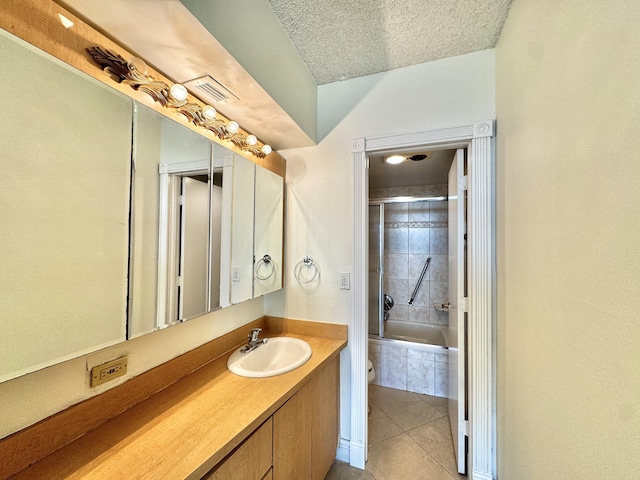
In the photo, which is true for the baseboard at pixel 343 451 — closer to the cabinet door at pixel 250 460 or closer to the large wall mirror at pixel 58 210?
the cabinet door at pixel 250 460

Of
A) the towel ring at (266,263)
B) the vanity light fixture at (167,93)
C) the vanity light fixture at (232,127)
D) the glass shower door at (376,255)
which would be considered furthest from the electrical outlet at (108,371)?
the glass shower door at (376,255)

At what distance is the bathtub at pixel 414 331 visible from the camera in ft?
10.2

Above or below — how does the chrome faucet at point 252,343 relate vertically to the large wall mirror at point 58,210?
below

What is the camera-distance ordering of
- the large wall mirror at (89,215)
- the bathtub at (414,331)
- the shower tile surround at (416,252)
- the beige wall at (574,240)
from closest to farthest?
the beige wall at (574,240) < the large wall mirror at (89,215) < the bathtub at (414,331) < the shower tile surround at (416,252)

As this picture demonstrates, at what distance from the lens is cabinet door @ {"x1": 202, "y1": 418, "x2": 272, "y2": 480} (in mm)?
798

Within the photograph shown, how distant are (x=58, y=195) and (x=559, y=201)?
149 centimetres

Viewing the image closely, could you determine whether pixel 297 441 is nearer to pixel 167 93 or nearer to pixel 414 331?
pixel 167 93

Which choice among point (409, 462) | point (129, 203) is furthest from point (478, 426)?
point (129, 203)

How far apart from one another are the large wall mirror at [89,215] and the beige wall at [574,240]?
4.52ft

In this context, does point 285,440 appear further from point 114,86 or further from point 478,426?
point 114,86

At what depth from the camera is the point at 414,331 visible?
3.38m

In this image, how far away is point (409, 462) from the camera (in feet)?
5.53

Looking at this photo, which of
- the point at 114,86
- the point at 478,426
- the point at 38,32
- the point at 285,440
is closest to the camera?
the point at 38,32

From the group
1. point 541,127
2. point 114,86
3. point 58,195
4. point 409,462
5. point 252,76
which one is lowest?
point 409,462
